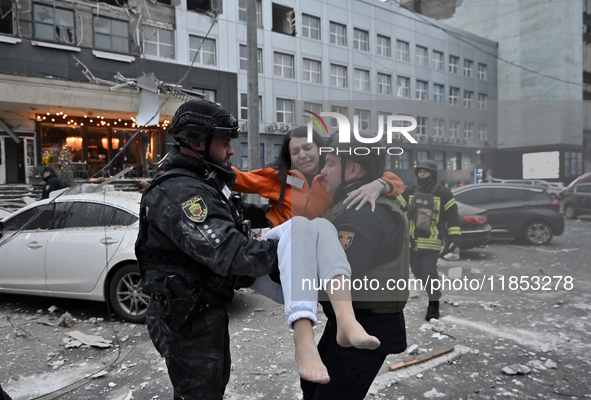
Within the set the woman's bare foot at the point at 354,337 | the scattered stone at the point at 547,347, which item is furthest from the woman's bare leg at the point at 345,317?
the scattered stone at the point at 547,347

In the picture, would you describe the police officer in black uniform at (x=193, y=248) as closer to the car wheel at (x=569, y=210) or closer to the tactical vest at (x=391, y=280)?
the tactical vest at (x=391, y=280)

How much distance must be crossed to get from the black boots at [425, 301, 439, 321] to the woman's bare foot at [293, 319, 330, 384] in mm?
3502

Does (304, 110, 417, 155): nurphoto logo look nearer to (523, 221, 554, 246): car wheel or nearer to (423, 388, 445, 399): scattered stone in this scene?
(423, 388, 445, 399): scattered stone

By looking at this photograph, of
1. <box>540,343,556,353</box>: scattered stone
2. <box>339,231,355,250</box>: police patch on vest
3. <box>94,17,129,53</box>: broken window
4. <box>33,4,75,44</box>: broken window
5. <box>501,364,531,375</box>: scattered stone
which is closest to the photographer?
<box>339,231,355,250</box>: police patch on vest

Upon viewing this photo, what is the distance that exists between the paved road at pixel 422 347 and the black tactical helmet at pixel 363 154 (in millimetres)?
1037

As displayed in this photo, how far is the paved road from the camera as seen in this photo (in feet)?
9.71

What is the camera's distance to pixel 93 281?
15.5 ft

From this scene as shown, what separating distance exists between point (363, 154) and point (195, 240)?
86 cm

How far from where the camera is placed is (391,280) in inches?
73.4

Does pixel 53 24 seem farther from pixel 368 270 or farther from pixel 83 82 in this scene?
pixel 368 270

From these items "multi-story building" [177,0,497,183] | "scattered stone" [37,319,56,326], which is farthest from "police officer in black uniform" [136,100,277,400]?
"multi-story building" [177,0,497,183]

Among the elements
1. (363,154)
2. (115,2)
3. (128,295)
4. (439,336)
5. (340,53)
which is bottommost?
(439,336)

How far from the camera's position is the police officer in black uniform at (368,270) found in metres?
1.74

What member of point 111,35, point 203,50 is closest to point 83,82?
point 111,35
